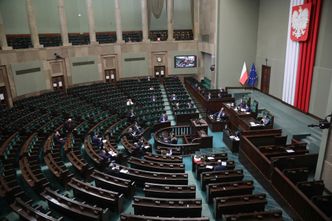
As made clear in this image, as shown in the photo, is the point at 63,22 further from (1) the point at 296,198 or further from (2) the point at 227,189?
(1) the point at 296,198

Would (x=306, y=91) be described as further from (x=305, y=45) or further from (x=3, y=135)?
(x=3, y=135)

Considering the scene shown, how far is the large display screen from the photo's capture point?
23.6 meters

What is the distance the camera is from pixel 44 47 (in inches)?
729

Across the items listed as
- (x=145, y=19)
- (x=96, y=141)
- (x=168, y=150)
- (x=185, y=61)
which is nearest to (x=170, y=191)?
(x=168, y=150)

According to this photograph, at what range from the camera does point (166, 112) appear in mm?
17359

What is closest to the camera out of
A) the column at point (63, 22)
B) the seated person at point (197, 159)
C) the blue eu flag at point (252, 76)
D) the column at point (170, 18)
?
the seated person at point (197, 159)

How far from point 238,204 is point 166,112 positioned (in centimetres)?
1071

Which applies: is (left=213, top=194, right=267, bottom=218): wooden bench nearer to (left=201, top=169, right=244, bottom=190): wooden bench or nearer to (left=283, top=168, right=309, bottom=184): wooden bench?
(left=201, top=169, right=244, bottom=190): wooden bench

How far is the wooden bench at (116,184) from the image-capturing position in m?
8.12

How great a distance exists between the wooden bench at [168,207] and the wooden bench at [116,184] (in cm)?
91

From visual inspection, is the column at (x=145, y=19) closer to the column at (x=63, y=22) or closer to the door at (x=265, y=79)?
the column at (x=63, y=22)

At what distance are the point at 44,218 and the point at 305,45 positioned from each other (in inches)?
555

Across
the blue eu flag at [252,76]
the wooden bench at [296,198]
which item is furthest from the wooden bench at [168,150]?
the blue eu flag at [252,76]

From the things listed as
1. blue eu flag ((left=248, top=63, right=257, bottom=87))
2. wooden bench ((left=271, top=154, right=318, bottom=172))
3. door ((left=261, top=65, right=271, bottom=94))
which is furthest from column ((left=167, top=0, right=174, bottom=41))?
wooden bench ((left=271, top=154, right=318, bottom=172))
